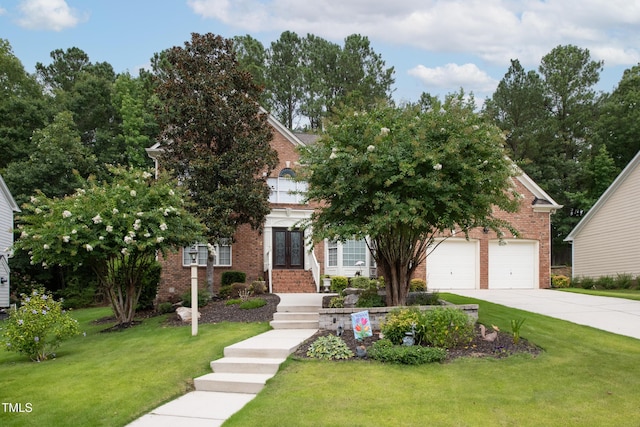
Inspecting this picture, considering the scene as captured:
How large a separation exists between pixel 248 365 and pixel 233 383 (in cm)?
63

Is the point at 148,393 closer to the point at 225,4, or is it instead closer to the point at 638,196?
the point at 225,4

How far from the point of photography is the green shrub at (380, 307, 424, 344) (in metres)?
8.30

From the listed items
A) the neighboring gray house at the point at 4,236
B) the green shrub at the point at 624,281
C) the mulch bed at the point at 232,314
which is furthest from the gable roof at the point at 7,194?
the green shrub at the point at 624,281

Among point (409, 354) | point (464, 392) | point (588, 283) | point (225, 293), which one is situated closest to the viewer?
point (464, 392)

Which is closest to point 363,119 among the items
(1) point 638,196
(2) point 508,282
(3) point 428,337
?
(3) point 428,337

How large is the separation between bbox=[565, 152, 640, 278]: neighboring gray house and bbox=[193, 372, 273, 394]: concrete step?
64.3 ft

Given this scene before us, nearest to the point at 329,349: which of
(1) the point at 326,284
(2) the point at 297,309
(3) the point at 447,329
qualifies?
(3) the point at 447,329

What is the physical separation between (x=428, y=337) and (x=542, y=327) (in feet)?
11.2

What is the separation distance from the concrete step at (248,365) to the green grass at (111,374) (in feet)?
0.78

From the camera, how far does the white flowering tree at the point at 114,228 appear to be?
1137 cm

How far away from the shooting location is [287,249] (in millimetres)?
20219

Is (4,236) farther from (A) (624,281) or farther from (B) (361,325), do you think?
(A) (624,281)

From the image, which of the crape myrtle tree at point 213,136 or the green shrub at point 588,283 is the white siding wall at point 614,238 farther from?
the crape myrtle tree at point 213,136

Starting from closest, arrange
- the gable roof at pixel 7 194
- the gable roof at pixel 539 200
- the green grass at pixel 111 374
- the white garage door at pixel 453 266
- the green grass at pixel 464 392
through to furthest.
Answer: the green grass at pixel 464 392 → the green grass at pixel 111 374 → the white garage door at pixel 453 266 → the gable roof at pixel 539 200 → the gable roof at pixel 7 194
